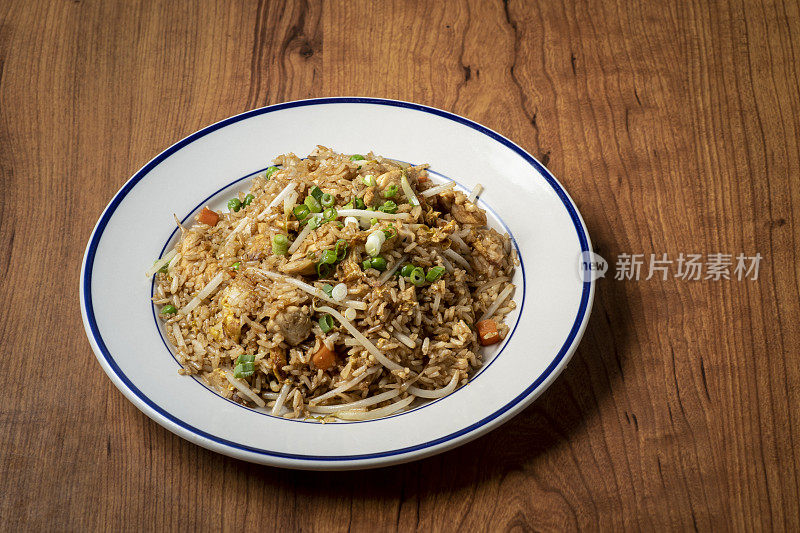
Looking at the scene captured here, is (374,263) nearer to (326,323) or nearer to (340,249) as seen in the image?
(340,249)

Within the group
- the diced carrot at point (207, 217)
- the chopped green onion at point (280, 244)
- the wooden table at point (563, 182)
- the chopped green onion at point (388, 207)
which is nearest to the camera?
the wooden table at point (563, 182)

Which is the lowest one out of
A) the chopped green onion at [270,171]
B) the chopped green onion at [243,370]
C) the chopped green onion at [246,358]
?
the chopped green onion at [243,370]

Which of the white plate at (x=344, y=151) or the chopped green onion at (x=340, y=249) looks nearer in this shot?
the white plate at (x=344, y=151)

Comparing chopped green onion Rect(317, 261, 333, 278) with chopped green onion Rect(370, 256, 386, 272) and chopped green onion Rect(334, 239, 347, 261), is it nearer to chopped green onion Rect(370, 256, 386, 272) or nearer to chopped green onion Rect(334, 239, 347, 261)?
chopped green onion Rect(334, 239, 347, 261)

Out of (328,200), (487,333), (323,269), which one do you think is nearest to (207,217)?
(328,200)

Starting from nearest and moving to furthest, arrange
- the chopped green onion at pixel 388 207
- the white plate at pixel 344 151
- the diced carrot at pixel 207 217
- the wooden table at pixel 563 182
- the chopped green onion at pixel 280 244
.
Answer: the white plate at pixel 344 151
the wooden table at pixel 563 182
the chopped green onion at pixel 280 244
the chopped green onion at pixel 388 207
the diced carrot at pixel 207 217

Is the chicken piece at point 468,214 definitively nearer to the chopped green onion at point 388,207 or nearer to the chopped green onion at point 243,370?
the chopped green onion at point 388,207

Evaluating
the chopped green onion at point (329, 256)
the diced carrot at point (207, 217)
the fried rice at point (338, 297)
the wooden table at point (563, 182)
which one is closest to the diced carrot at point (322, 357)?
the fried rice at point (338, 297)
